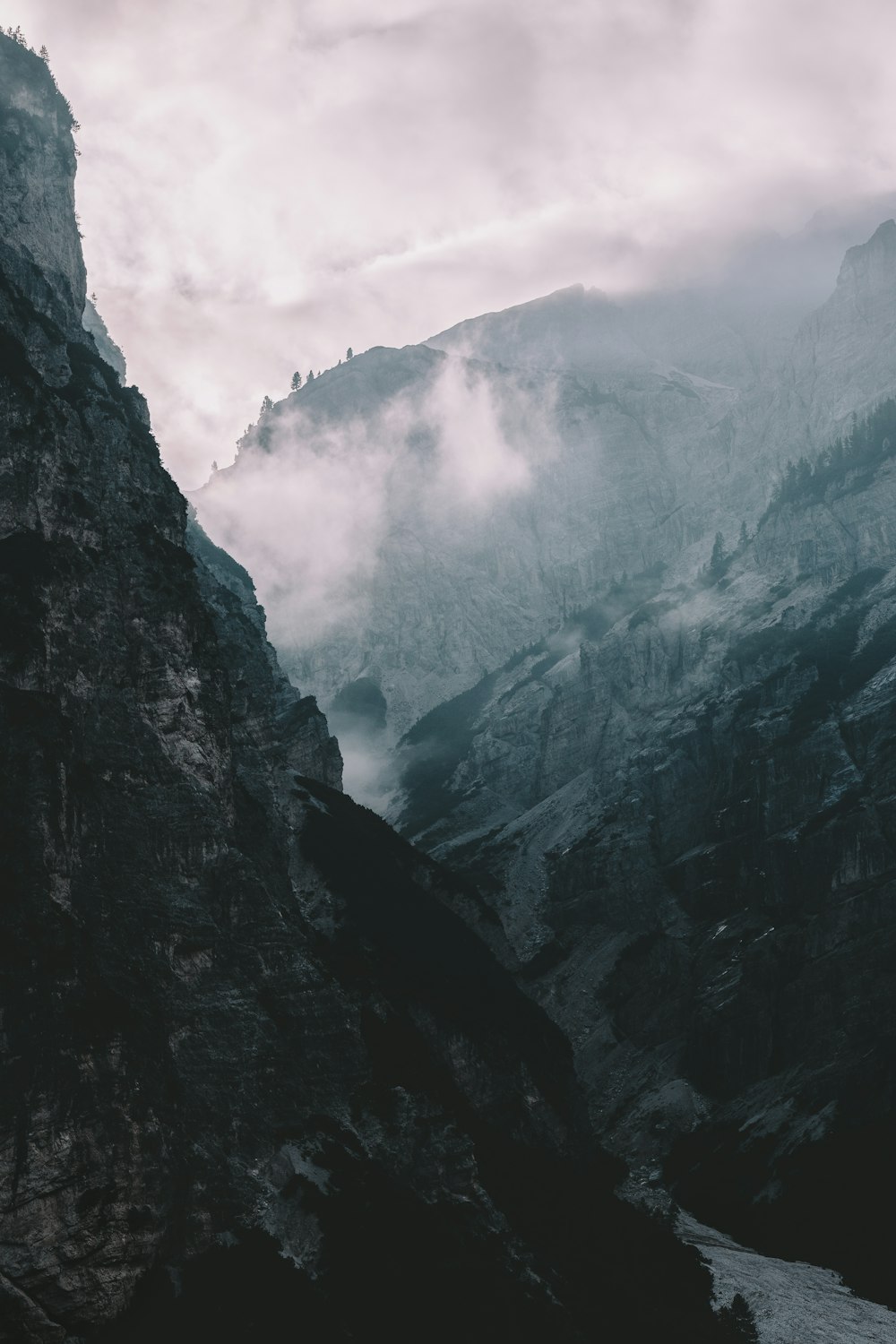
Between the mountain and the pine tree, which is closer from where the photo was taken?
the mountain

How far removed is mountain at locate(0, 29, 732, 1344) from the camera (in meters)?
94.9

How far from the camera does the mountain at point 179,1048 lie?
94.9 m

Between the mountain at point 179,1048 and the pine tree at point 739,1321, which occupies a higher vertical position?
the mountain at point 179,1048

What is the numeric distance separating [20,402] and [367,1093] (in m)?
73.0

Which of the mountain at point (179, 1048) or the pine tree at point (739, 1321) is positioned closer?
the mountain at point (179, 1048)

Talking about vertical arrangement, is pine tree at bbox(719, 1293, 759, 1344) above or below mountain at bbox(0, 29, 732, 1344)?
below

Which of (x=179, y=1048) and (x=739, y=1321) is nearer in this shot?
(x=179, y=1048)

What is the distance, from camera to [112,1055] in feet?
323

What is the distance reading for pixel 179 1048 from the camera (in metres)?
112

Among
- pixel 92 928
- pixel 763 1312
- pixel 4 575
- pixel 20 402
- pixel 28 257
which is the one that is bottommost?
pixel 763 1312

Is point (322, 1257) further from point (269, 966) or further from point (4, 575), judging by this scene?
point (4, 575)

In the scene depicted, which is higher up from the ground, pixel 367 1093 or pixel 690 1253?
pixel 367 1093

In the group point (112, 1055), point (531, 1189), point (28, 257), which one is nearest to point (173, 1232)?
point (112, 1055)

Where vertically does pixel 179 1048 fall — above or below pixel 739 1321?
→ above
